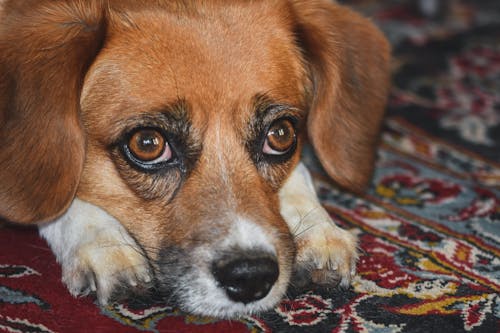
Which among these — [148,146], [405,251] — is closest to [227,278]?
[148,146]

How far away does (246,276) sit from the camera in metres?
2.08

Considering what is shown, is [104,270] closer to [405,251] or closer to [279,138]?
[279,138]

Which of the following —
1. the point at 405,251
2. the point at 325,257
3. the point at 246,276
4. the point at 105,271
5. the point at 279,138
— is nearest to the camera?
the point at 246,276

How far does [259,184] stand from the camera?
94.3 inches

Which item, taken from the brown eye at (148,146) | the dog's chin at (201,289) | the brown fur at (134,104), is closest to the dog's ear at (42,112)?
the brown fur at (134,104)

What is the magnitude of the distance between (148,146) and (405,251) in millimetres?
979

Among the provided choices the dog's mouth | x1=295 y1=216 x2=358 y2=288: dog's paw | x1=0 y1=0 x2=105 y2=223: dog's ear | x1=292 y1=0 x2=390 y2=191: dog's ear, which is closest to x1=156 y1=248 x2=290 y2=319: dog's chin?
the dog's mouth

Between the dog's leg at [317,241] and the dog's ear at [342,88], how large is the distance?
210 mm

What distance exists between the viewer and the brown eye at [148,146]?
2.29 meters

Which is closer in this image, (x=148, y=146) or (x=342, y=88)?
(x=148, y=146)

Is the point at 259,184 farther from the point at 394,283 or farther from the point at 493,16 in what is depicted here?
the point at 493,16

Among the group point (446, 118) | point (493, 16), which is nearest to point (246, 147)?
point (446, 118)

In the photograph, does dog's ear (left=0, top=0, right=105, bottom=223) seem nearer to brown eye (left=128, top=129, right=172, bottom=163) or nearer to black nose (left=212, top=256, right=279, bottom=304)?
brown eye (left=128, top=129, right=172, bottom=163)

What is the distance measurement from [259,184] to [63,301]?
0.67 metres
